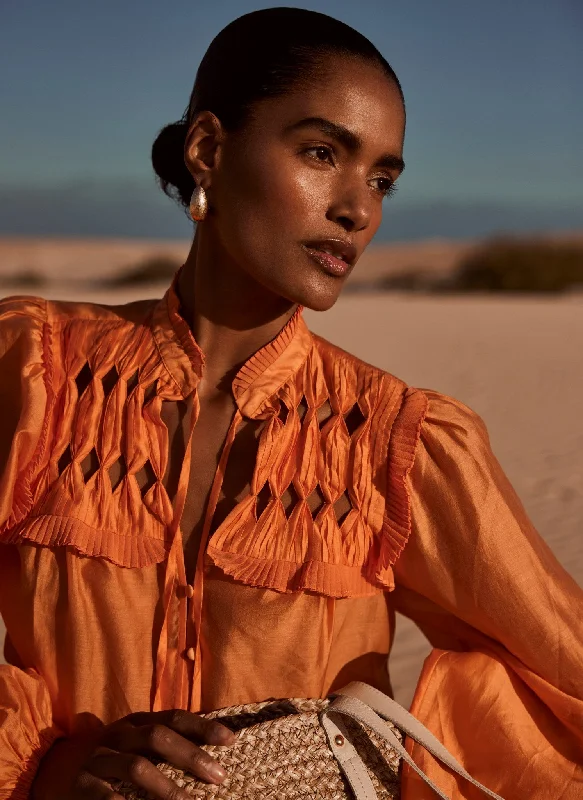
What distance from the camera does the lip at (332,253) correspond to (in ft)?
8.15

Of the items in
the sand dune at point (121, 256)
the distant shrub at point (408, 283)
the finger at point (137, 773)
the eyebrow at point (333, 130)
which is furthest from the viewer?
the sand dune at point (121, 256)

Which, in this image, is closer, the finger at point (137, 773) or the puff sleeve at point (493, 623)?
the finger at point (137, 773)

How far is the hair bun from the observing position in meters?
2.91

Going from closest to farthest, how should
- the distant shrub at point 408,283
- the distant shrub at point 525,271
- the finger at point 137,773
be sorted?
the finger at point 137,773, the distant shrub at point 525,271, the distant shrub at point 408,283

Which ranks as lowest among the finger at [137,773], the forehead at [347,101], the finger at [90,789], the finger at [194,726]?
the finger at [90,789]

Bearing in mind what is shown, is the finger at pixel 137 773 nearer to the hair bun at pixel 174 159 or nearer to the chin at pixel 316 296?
the chin at pixel 316 296

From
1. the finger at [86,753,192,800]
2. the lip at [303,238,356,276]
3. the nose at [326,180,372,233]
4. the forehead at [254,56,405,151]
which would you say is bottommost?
the finger at [86,753,192,800]

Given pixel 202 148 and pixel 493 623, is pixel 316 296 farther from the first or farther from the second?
pixel 493 623

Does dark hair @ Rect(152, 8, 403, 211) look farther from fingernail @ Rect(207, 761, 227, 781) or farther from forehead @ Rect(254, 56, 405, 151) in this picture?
fingernail @ Rect(207, 761, 227, 781)

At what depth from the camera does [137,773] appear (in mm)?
2164

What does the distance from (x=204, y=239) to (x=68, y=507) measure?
28.2 inches

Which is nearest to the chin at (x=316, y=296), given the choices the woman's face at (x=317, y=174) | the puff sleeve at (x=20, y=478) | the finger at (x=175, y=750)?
the woman's face at (x=317, y=174)

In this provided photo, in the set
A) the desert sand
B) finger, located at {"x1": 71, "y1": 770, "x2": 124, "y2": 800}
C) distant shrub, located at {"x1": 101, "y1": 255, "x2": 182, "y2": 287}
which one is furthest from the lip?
distant shrub, located at {"x1": 101, "y1": 255, "x2": 182, "y2": 287}

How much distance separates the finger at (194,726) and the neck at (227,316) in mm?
799
